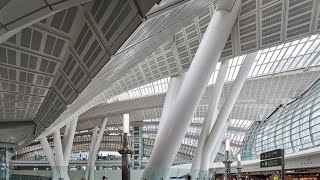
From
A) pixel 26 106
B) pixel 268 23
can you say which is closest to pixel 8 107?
pixel 26 106

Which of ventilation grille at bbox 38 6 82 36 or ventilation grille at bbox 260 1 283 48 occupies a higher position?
ventilation grille at bbox 260 1 283 48

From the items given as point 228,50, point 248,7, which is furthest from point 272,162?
point 228,50

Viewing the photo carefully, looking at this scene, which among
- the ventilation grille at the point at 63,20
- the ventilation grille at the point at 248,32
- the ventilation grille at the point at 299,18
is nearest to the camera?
the ventilation grille at the point at 63,20

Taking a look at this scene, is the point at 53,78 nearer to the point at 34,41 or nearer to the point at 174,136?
the point at 34,41

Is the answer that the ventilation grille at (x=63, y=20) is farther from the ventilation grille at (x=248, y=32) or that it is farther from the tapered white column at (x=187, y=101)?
the ventilation grille at (x=248, y=32)

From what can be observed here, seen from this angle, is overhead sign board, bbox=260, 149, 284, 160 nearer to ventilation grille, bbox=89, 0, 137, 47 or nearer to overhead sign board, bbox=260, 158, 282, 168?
overhead sign board, bbox=260, 158, 282, 168

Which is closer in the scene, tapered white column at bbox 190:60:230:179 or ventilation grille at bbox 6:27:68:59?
ventilation grille at bbox 6:27:68:59

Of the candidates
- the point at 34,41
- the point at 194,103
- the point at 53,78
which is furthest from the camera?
the point at 194,103

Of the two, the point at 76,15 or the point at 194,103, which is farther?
the point at 194,103

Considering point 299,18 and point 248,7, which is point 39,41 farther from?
point 299,18

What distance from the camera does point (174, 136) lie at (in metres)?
18.4

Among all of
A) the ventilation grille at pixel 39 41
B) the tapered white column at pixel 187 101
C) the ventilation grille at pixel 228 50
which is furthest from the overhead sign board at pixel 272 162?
A: the ventilation grille at pixel 39 41

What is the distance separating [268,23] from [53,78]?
42.2 ft

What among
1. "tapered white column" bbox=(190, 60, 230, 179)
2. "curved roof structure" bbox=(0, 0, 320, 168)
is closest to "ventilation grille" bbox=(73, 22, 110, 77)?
"curved roof structure" bbox=(0, 0, 320, 168)
